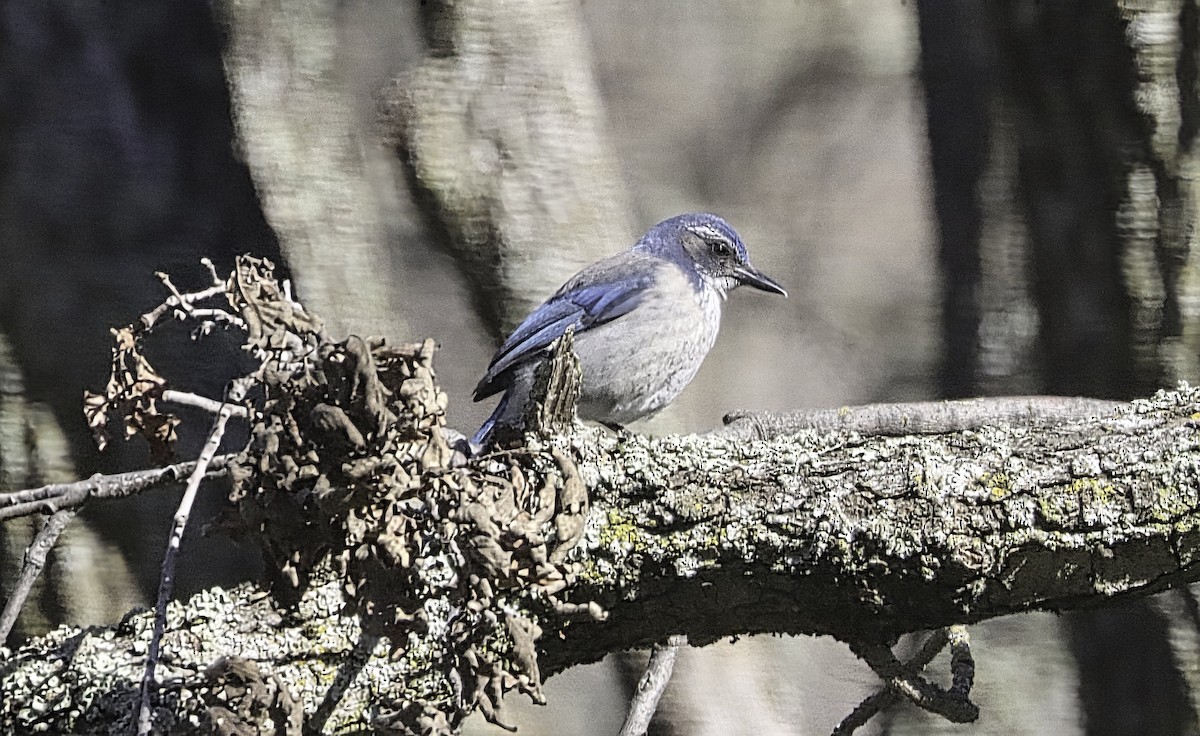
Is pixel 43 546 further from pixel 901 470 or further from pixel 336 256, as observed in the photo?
pixel 336 256

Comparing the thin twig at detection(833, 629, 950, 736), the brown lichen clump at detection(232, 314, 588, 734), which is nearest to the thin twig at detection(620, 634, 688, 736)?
the thin twig at detection(833, 629, 950, 736)

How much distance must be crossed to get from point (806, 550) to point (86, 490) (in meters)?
0.96

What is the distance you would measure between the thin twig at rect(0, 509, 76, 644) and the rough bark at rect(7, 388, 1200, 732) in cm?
14

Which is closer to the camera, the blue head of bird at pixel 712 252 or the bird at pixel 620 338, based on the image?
the bird at pixel 620 338

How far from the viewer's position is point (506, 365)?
2.60m

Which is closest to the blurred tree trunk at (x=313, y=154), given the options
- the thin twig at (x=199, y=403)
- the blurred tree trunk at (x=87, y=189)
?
the blurred tree trunk at (x=87, y=189)

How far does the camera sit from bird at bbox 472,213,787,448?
262 cm

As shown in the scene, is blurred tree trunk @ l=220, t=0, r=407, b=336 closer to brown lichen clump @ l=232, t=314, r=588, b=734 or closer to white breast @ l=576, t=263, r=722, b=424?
white breast @ l=576, t=263, r=722, b=424

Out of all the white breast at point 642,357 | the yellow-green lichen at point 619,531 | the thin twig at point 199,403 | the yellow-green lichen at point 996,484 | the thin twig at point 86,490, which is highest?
the thin twig at point 199,403

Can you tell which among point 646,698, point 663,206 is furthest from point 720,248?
point 646,698

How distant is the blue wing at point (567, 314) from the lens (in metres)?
2.59

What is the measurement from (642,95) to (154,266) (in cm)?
175

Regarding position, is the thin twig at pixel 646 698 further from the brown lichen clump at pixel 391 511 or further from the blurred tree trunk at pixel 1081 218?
the blurred tree trunk at pixel 1081 218

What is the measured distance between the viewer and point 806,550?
1.54 meters
